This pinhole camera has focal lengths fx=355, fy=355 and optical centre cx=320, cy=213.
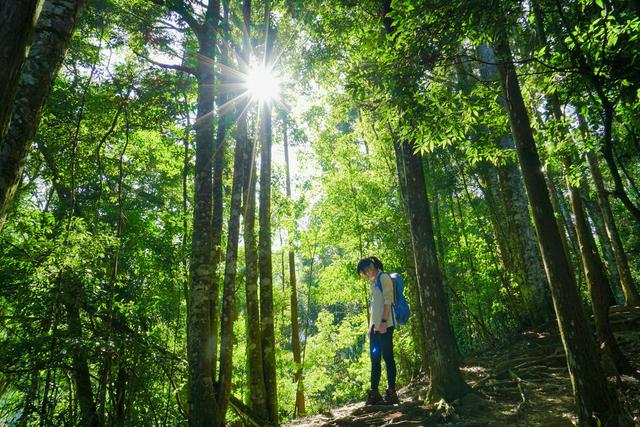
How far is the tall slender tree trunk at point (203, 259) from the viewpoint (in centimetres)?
491

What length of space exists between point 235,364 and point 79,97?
39.9 ft

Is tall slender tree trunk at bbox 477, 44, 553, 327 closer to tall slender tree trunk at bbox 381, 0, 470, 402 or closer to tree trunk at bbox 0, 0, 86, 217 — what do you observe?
tall slender tree trunk at bbox 381, 0, 470, 402

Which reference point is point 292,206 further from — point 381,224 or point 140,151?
point 140,151

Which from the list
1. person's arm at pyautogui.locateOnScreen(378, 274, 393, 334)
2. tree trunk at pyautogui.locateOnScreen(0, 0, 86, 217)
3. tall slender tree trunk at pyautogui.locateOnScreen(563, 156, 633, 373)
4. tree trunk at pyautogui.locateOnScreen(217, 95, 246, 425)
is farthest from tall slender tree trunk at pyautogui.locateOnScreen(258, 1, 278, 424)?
tree trunk at pyautogui.locateOnScreen(0, 0, 86, 217)

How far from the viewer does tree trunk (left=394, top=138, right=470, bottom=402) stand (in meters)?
4.74

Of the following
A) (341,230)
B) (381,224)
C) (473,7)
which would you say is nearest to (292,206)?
(341,230)

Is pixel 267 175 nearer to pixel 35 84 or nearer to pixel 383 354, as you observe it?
pixel 383 354

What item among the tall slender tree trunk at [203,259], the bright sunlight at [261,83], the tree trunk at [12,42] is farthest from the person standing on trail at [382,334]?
the bright sunlight at [261,83]

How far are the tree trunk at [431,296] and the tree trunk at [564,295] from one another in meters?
1.62

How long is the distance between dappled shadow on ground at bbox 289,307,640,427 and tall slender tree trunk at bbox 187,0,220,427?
75.9 inches

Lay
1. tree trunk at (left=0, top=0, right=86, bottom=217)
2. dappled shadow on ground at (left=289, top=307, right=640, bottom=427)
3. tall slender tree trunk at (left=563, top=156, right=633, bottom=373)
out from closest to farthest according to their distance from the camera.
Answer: tree trunk at (left=0, top=0, right=86, bottom=217) → dappled shadow on ground at (left=289, top=307, right=640, bottom=427) → tall slender tree trunk at (left=563, top=156, right=633, bottom=373)

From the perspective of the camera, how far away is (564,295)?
3375mm

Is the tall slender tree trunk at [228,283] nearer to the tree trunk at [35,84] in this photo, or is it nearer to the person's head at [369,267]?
the person's head at [369,267]

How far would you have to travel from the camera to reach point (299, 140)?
10.6 metres
